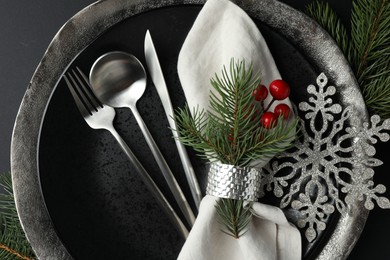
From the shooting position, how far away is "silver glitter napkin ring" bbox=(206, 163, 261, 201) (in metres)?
0.56

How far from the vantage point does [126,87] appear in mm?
636

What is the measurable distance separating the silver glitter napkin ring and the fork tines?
18 cm

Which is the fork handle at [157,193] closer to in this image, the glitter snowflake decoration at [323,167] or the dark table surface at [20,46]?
the glitter snowflake decoration at [323,167]

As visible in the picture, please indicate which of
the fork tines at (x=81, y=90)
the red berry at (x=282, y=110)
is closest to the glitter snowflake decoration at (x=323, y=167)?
the red berry at (x=282, y=110)

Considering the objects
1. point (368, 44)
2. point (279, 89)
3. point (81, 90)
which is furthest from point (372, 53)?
point (81, 90)

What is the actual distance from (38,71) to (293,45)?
0.34m

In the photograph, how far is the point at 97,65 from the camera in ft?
2.05

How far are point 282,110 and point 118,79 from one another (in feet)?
0.71

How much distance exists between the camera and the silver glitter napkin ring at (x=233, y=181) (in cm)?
56

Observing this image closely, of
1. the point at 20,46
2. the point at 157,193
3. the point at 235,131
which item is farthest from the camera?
the point at 20,46

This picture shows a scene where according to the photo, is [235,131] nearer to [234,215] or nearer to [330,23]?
[234,215]

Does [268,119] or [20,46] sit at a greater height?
[20,46]

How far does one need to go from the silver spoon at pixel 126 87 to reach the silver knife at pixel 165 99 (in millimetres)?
14

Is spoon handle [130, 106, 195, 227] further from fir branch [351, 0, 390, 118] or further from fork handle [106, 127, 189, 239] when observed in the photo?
fir branch [351, 0, 390, 118]
